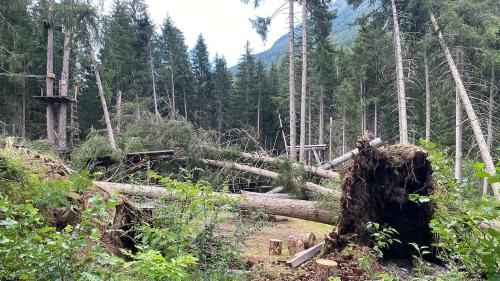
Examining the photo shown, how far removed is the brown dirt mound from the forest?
0.08 feet

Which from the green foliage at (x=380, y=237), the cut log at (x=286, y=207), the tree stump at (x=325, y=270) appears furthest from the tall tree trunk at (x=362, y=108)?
the tree stump at (x=325, y=270)

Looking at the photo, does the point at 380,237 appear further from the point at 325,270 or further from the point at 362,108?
the point at 362,108

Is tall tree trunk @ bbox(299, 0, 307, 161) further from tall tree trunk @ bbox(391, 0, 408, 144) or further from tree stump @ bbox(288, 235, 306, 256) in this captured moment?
tree stump @ bbox(288, 235, 306, 256)

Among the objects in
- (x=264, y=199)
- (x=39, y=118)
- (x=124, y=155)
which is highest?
(x=39, y=118)

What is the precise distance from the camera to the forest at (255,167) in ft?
9.73

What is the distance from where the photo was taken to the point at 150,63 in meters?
29.3

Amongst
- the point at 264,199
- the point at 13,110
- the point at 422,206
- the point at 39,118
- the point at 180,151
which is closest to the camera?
the point at 422,206

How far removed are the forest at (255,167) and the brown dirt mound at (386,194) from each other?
2 cm

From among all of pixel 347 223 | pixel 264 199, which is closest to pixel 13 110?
pixel 264 199

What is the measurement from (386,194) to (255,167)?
7.06m

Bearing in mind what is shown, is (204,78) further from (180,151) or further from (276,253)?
(276,253)

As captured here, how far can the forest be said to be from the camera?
117 inches

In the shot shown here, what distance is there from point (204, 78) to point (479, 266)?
1441 inches

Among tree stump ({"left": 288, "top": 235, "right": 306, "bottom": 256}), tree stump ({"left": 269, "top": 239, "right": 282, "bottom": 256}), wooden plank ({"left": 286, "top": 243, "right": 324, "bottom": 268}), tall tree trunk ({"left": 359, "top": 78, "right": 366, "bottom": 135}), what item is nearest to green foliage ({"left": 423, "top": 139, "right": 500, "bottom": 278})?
wooden plank ({"left": 286, "top": 243, "right": 324, "bottom": 268})
